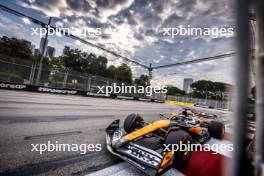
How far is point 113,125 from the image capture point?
306 centimetres

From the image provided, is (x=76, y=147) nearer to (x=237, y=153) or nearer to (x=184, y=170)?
(x=184, y=170)

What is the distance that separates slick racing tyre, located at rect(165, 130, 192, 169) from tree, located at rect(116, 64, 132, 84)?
51.3 m

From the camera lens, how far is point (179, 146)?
7.47 ft

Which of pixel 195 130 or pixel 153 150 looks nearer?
pixel 153 150

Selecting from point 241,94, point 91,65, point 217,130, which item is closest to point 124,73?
point 91,65

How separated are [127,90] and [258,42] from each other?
27.5 metres

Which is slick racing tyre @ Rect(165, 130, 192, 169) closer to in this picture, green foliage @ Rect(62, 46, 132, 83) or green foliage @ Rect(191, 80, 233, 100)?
green foliage @ Rect(191, 80, 233, 100)

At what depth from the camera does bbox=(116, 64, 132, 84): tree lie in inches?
2116

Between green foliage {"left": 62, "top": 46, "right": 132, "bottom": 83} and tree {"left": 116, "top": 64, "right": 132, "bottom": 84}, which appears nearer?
green foliage {"left": 62, "top": 46, "right": 132, "bottom": 83}

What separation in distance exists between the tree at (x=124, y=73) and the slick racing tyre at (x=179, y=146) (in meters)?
51.3

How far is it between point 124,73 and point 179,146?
52.1 m
